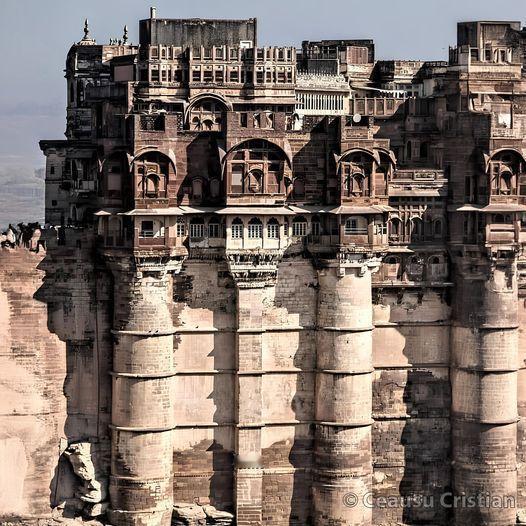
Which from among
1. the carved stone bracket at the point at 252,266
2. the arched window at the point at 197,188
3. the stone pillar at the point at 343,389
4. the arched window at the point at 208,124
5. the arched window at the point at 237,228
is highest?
the arched window at the point at 208,124

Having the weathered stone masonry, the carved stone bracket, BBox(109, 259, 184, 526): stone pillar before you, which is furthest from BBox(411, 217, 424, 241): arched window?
BBox(109, 259, 184, 526): stone pillar

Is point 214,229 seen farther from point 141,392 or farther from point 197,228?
point 141,392

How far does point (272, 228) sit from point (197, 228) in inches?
85.8

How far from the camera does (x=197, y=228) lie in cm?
5650

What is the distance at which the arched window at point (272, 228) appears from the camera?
56.6m

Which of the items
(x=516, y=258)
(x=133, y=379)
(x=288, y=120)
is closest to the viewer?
(x=133, y=379)

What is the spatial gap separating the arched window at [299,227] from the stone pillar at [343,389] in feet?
3.95

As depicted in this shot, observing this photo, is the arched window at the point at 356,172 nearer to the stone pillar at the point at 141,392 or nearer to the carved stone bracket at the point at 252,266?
the carved stone bracket at the point at 252,266

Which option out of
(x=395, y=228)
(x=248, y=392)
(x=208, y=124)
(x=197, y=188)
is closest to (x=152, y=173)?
(x=197, y=188)

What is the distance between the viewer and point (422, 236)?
195 ft

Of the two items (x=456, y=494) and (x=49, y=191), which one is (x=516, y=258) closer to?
(x=456, y=494)

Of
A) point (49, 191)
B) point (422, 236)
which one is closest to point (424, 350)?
point (422, 236)

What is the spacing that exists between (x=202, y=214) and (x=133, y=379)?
5148 mm

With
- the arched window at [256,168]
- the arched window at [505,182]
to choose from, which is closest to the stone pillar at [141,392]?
the arched window at [256,168]
